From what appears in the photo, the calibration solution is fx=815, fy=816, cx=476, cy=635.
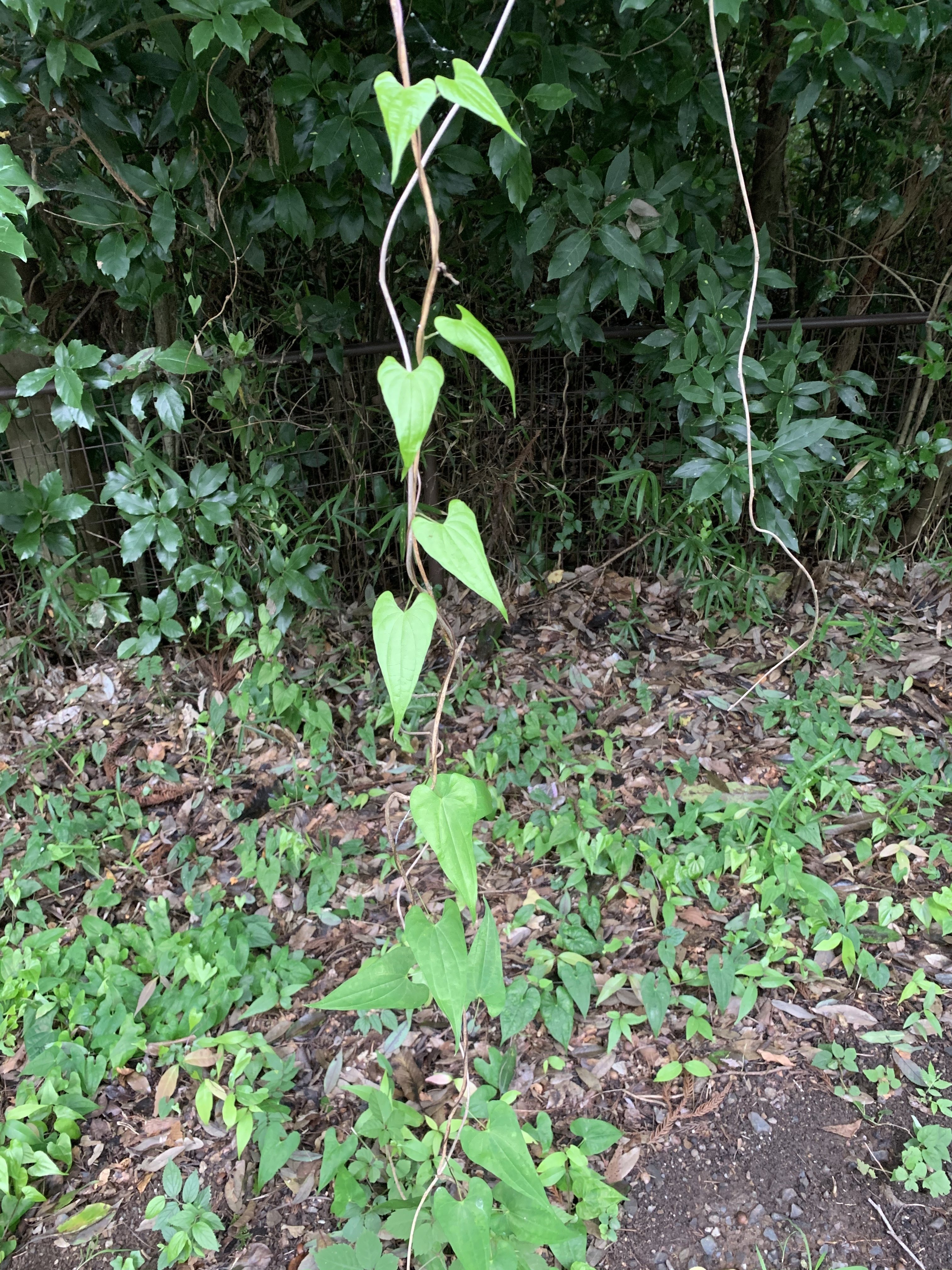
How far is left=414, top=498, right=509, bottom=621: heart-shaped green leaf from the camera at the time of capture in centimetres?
76

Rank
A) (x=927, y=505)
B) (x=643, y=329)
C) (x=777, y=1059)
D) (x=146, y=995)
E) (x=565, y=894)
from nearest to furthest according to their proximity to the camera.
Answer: (x=777, y=1059) < (x=146, y=995) < (x=565, y=894) < (x=643, y=329) < (x=927, y=505)

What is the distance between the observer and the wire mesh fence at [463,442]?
2.49 meters

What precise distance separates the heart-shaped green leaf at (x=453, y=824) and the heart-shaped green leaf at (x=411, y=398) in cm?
34

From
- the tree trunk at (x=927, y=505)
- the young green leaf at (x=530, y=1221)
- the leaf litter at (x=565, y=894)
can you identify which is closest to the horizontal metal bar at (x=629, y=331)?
the tree trunk at (x=927, y=505)

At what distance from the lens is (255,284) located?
248cm

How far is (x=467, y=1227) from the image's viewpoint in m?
1.05

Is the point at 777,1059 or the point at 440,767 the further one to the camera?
the point at 440,767

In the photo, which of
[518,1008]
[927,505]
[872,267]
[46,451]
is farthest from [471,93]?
[927,505]

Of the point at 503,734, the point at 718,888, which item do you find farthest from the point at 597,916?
the point at 503,734

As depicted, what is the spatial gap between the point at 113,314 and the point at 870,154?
8.15 feet

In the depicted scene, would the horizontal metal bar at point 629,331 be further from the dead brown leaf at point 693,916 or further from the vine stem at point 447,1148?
the vine stem at point 447,1148

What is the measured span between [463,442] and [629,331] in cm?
63

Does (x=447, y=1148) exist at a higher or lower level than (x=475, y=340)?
lower

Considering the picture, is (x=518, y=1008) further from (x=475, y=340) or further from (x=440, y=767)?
(x=475, y=340)
